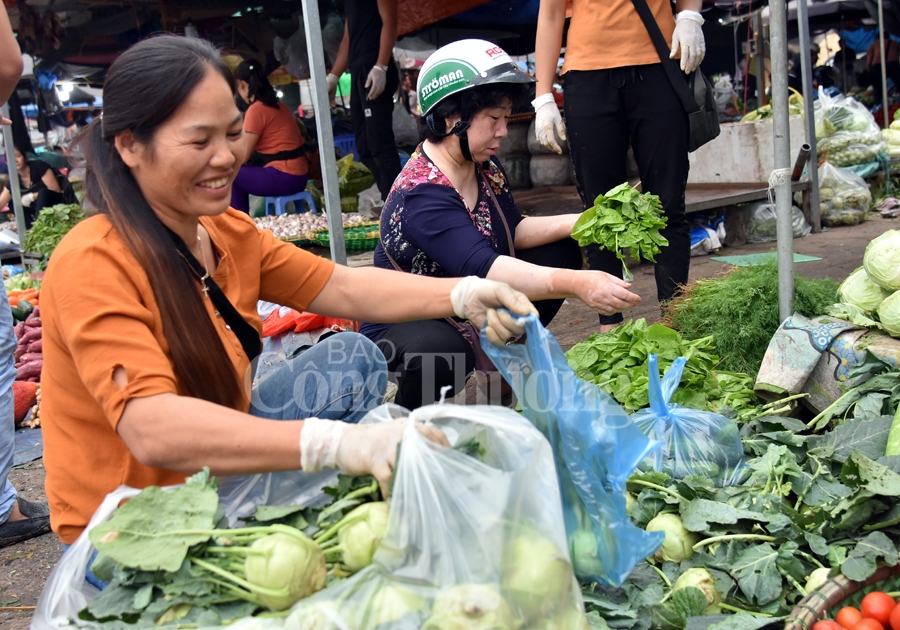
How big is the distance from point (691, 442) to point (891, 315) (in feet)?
3.84

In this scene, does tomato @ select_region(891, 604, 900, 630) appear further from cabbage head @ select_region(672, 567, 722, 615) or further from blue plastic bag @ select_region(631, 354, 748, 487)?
blue plastic bag @ select_region(631, 354, 748, 487)

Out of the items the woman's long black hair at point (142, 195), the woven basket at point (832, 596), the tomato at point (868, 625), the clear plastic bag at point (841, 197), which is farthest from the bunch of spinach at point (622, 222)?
the clear plastic bag at point (841, 197)

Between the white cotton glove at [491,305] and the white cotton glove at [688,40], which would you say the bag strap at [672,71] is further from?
the white cotton glove at [491,305]

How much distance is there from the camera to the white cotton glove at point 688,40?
3420 millimetres

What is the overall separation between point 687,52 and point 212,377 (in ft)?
8.68

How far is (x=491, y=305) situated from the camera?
6.25 ft

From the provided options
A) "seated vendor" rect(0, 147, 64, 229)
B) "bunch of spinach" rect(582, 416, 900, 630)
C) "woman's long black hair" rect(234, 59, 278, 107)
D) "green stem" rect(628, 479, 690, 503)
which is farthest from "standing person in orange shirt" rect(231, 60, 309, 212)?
"bunch of spinach" rect(582, 416, 900, 630)

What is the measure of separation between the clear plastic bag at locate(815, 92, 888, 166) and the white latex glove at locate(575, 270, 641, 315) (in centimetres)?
627

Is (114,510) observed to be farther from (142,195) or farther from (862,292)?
(862,292)

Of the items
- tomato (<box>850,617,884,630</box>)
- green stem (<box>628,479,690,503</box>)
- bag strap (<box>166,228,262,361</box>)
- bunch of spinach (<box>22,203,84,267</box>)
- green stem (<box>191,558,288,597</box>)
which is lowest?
tomato (<box>850,617,884,630</box>)

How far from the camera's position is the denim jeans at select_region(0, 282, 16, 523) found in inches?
115

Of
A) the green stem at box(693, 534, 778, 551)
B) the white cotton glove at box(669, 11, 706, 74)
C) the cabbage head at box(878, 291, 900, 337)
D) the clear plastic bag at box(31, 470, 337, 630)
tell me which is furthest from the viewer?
the white cotton glove at box(669, 11, 706, 74)

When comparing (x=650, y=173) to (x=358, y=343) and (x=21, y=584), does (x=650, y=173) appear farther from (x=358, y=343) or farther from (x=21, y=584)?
(x=21, y=584)

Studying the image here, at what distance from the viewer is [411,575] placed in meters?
1.33
